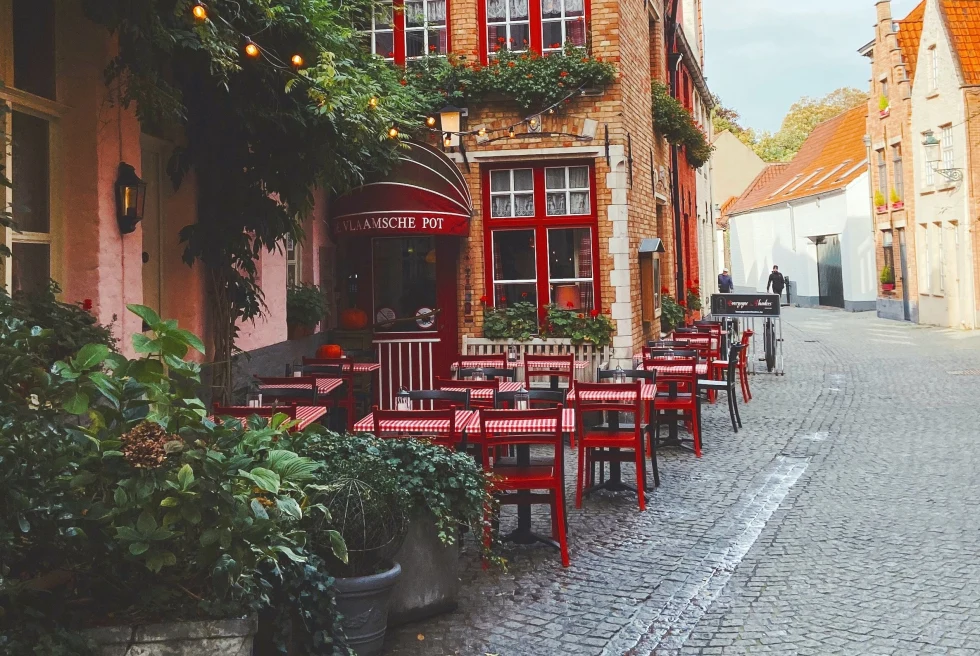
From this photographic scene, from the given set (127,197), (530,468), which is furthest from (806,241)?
(127,197)

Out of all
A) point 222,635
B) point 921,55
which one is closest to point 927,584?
point 222,635

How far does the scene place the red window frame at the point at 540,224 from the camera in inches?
511

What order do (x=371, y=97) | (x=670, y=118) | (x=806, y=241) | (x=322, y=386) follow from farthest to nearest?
(x=806, y=241) < (x=670, y=118) < (x=322, y=386) < (x=371, y=97)

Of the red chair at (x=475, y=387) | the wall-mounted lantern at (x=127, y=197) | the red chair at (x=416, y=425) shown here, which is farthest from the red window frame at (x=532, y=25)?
the red chair at (x=416, y=425)

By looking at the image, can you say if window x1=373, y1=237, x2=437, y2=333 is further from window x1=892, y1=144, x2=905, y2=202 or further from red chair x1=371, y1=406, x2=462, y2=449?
window x1=892, y1=144, x2=905, y2=202

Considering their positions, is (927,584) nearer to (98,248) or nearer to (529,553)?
(529,553)

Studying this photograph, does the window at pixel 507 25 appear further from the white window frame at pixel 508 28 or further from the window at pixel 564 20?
the window at pixel 564 20

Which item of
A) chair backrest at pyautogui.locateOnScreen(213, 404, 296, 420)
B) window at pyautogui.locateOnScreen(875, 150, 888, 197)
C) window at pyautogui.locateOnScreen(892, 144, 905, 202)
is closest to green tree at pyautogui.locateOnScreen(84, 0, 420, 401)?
chair backrest at pyautogui.locateOnScreen(213, 404, 296, 420)

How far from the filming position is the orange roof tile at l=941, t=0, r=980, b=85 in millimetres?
26328

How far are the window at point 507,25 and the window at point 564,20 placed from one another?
0.83 feet

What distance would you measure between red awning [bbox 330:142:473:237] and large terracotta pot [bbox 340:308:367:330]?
120cm

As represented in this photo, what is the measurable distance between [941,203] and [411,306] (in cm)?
2033

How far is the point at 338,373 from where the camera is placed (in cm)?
1001

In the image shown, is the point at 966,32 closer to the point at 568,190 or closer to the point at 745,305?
the point at 745,305
